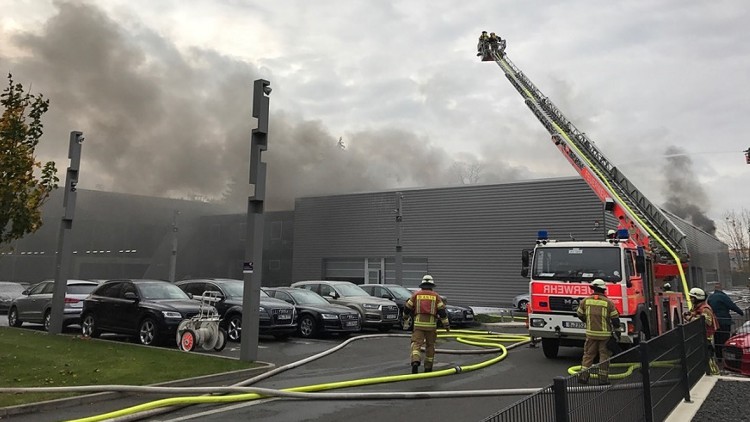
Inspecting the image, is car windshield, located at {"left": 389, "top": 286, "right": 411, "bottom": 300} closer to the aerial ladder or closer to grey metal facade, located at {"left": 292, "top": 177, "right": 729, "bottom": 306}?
the aerial ladder

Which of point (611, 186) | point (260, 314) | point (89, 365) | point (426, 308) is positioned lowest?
point (89, 365)

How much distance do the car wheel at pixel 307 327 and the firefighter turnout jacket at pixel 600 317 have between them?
7402 mm

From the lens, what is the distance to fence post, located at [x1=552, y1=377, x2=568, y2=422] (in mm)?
2816

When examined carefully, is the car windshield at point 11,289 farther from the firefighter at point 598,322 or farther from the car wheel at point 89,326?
the firefighter at point 598,322

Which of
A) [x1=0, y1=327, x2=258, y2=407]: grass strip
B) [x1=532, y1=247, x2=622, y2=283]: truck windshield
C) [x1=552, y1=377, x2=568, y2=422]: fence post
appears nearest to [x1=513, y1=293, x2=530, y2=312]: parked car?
[x1=532, y1=247, x2=622, y2=283]: truck windshield

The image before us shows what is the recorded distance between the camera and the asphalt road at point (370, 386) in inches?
222

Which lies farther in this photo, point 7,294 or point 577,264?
point 7,294

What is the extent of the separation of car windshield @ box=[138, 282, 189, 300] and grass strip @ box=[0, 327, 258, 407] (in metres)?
1.14

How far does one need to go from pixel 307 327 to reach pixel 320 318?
1.75 feet

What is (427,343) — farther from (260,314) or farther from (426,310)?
(260,314)

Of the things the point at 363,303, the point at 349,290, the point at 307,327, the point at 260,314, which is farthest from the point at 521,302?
the point at 260,314

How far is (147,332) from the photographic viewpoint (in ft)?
34.7

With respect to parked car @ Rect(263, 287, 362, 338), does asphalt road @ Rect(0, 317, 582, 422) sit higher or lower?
lower

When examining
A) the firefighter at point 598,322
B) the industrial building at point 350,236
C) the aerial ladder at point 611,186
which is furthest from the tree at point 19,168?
the industrial building at point 350,236
